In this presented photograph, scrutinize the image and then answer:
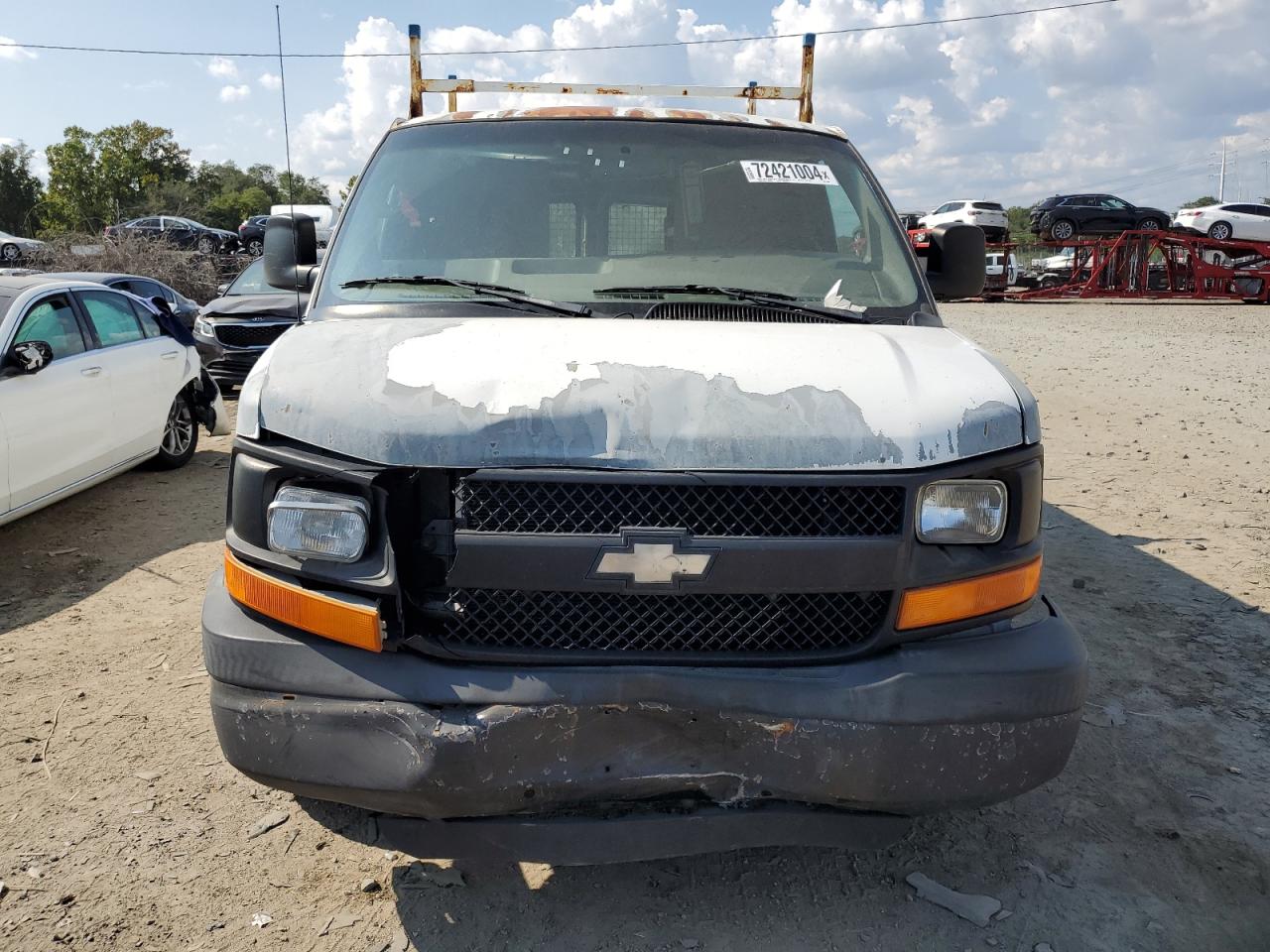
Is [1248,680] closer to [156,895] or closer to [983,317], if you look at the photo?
[156,895]

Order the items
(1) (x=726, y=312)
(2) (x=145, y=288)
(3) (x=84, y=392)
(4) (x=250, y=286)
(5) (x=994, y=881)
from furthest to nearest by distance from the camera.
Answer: (4) (x=250, y=286), (2) (x=145, y=288), (3) (x=84, y=392), (1) (x=726, y=312), (5) (x=994, y=881)

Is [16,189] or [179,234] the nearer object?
[179,234]

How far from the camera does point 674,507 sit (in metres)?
2.24

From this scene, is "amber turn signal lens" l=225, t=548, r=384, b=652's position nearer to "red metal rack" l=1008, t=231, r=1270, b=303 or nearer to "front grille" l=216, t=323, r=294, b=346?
"front grille" l=216, t=323, r=294, b=346

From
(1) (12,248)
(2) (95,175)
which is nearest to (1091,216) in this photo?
(1) (12,248)

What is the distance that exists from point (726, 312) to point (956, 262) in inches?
52.6

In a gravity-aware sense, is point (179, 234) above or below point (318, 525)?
above

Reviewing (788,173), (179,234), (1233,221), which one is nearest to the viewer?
A: (788,173)

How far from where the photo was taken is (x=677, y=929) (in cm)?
267

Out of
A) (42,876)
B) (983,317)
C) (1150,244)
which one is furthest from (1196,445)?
(1150,244)

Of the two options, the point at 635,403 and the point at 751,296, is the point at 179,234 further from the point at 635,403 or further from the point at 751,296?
the point at 635,403

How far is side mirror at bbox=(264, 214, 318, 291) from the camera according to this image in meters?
3.74

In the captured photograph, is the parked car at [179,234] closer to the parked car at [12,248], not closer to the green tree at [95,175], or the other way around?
the parked car at [12,248]

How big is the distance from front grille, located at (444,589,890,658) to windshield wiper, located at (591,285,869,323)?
3.61ft
